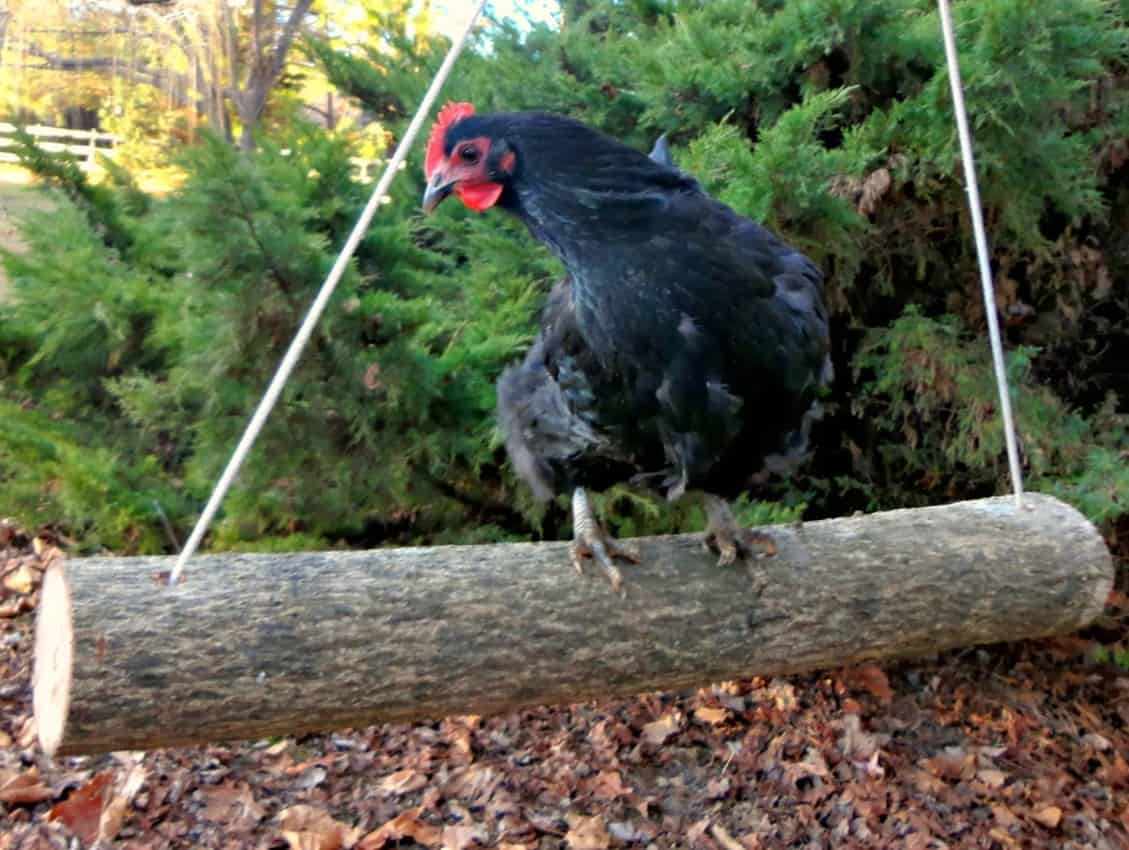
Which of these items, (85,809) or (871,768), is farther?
(871,768)

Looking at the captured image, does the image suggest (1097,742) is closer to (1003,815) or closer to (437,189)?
(1003,815)

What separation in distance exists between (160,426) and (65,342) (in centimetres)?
47

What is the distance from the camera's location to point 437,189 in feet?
6.70

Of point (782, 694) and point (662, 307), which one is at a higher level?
point (662, 307)

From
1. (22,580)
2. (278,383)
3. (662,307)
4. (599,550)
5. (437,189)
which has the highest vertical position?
(437,189)

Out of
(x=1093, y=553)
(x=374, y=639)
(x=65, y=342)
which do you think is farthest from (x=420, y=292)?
(x=1093, y=553)

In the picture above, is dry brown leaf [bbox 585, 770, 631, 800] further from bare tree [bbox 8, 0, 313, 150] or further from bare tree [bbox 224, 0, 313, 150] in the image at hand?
bare tree [bbox 224, 0, 313, 150]

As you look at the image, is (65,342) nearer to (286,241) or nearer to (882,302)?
(286,241)

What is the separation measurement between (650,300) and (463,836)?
5.89 ft

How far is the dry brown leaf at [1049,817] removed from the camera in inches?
133

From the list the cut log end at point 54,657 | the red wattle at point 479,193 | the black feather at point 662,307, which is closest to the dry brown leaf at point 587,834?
the black feather at point 662,307

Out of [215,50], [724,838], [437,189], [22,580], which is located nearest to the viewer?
[437,189]

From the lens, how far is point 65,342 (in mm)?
3428

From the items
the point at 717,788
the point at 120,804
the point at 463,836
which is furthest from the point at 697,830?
the point at 120,804
